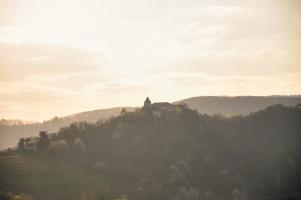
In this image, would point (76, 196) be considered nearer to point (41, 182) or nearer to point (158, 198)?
point (41, 182)

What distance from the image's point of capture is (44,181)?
17838 centimetres

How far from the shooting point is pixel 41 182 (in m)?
177

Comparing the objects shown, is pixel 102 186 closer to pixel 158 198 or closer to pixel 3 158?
pixel 158 198

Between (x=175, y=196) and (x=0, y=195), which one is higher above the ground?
(x=0, y=195)

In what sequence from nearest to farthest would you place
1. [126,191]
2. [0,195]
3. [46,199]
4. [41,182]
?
[0,195] → [46,199] → [41,182] → [126,191]

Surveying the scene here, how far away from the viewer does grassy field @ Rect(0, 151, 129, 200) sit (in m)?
167

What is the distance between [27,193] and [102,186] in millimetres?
30972

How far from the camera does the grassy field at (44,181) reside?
548 ft

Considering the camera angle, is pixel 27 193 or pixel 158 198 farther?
pixel 158 198

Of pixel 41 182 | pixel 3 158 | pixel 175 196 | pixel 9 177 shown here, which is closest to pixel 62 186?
pixel 41 182

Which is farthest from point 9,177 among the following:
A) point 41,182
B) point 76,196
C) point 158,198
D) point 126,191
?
point 158,198

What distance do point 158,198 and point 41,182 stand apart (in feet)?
155

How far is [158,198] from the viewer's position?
196 m

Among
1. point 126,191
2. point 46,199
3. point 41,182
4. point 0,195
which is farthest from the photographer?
point 126,191
